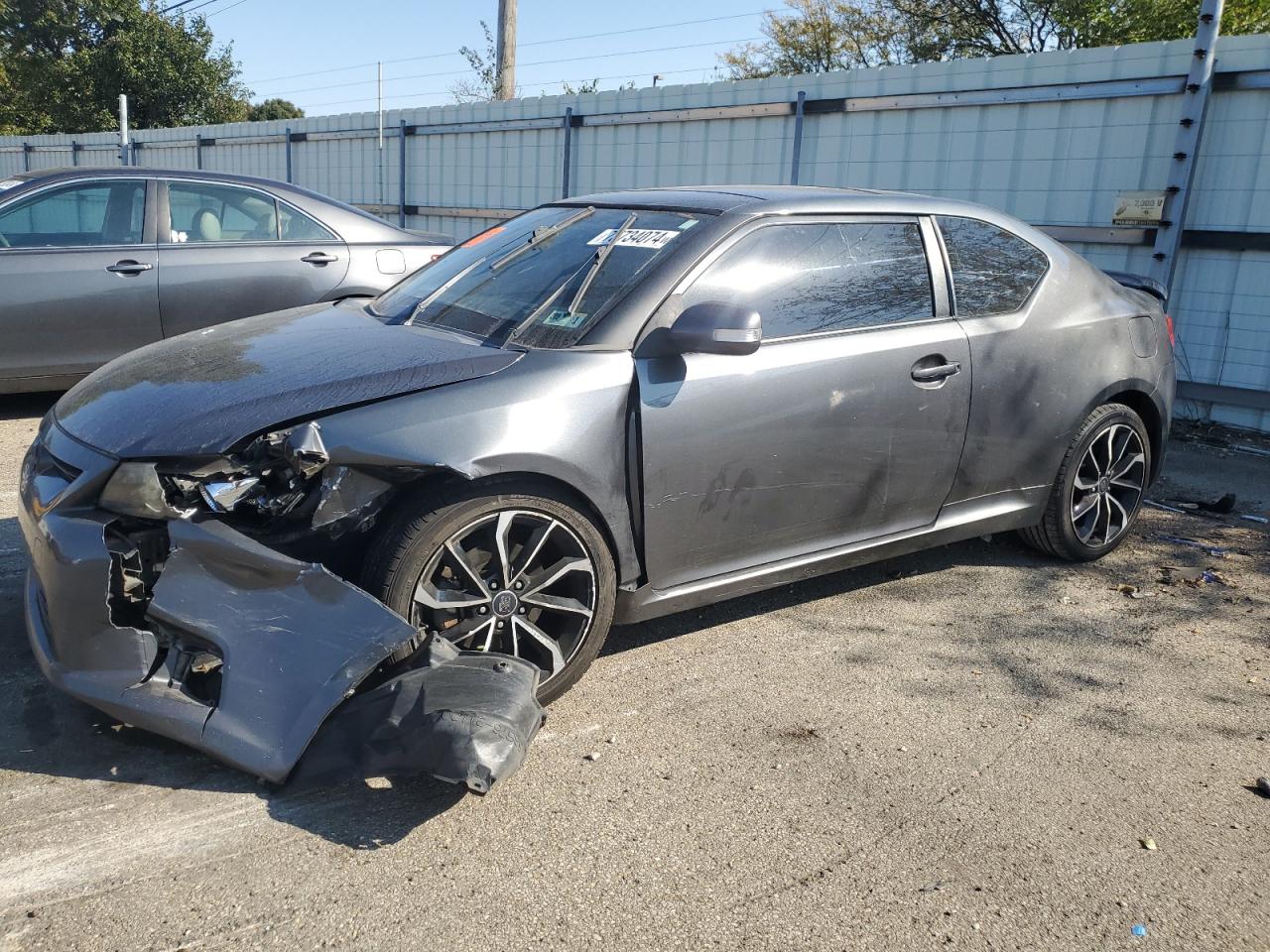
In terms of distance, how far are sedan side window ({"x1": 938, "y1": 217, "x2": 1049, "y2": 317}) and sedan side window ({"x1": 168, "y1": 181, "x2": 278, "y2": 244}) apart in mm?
4680

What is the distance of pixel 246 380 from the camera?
3.24m

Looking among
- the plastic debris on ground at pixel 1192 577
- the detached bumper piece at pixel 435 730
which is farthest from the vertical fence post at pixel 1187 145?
the detached bumper piece at pixel 435 730

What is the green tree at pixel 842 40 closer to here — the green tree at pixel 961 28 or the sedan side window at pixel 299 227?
the green tree at pixel 961 28

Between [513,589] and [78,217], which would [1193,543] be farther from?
[78,217]

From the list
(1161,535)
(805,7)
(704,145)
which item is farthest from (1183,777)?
(805,7)

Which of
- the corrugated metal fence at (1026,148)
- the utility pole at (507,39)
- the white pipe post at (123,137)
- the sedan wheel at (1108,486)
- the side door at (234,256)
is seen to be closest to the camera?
the sedan wheel at (1108,486)

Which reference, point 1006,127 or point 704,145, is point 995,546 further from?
point 704,145

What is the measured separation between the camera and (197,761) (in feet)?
9.82

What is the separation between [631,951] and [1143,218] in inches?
278

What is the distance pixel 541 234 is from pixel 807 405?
1272 millimetres

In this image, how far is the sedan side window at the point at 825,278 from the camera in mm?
3684

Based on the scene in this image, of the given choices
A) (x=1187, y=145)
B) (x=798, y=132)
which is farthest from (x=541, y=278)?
(x=798, y=132)

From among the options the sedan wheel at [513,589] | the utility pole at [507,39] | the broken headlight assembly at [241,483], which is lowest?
the sedan wheel at [513,589]

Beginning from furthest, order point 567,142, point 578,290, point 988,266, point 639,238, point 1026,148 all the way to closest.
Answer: point 567,142 → point 1026,148 → point 988,266 → point 639,238 → point 578,290
